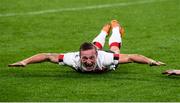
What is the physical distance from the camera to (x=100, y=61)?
1112 cm

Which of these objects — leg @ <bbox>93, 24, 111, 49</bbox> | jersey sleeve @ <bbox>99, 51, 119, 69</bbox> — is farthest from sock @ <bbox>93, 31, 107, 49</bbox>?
jersey sleeve @ <bbox>99, 51, 119, 69</bbox>

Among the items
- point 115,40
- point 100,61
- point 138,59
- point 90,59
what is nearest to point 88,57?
point 90,59

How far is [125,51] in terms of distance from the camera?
1342cm

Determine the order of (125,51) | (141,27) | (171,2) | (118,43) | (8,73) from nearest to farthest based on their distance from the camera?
1. (8,73)
2. (118,43)
3. (125,51)
4. (141,27)
5. (171,2)

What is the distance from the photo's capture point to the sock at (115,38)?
1234cm

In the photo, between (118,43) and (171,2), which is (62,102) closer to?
(118,43)

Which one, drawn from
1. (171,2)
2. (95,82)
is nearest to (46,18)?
(171,2)

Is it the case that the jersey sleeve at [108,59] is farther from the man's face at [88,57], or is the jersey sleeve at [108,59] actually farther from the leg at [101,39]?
the leg at [101,39]

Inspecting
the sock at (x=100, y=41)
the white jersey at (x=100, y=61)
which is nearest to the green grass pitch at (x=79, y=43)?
the white jersey at (x=100, y=61)

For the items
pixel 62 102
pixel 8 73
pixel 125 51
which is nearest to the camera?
pixel 62 102

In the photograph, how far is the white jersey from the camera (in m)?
11.1

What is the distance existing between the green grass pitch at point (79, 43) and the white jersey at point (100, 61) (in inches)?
5.4

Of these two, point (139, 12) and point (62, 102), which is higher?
point (139, 12)

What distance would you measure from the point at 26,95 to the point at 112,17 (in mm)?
7687
